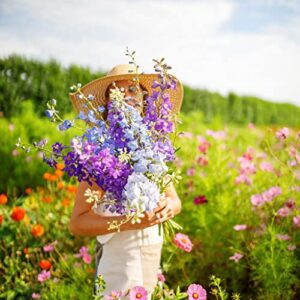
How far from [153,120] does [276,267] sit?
61.4 inches

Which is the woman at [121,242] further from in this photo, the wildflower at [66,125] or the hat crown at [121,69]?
the wildflower at [66,125]

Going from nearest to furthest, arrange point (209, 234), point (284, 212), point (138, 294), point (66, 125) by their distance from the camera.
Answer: point (66, 125) → point (138, 294) → point (284, 212) → point (209, 234)

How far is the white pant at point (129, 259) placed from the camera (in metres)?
1.91

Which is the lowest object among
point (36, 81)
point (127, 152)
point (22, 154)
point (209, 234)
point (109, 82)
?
point (22, 154)

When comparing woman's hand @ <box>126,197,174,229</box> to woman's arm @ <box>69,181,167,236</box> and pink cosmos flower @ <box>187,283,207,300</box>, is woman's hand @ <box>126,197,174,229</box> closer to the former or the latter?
woman's arm @ <box>69,181,167,236</box>

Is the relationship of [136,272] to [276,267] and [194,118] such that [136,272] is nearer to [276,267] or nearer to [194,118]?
[276,267]

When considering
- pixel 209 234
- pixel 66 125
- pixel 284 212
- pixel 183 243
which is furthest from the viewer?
pixel 209 234

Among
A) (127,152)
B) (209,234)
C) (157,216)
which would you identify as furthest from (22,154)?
(127,152)

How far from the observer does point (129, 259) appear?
6.26 feet

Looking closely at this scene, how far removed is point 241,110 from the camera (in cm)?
1667

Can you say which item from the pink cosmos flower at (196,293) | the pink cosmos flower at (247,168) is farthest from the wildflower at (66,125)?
the pink cosmos flower at (247,168)

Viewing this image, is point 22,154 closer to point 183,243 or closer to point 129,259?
point 183,243

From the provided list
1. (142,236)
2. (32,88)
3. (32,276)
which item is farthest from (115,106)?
(32,88)

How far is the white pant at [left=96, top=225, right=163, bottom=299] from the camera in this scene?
191 cm
